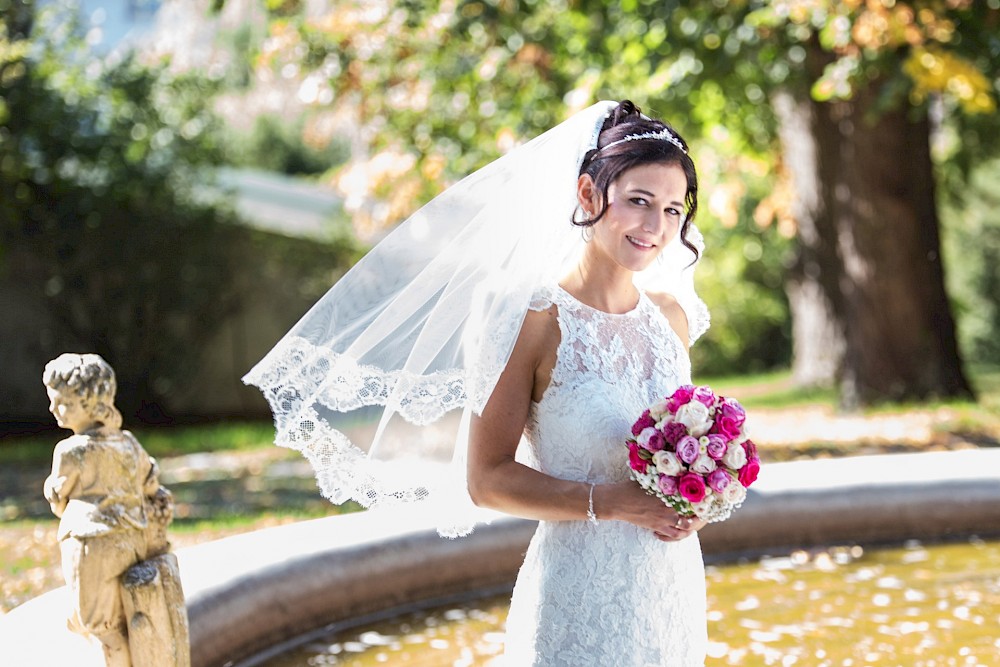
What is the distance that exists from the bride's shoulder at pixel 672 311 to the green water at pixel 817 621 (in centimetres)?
174

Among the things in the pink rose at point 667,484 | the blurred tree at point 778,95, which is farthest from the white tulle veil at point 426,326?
the blurred tree at point 778,95

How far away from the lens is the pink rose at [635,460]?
2.55 m

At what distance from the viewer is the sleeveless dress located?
268cm

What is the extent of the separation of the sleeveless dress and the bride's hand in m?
0.11

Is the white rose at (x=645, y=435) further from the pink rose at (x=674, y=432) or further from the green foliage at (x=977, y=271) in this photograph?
the green foliage at (x=977, y=271)

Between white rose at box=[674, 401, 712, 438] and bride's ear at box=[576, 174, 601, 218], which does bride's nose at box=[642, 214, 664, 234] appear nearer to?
bride's ear at box=[576, 174, 601, 218]

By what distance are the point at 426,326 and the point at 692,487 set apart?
2.93 feet

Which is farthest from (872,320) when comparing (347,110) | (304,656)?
(304,656)

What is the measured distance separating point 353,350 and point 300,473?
6.45 m

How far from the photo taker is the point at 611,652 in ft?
8.95

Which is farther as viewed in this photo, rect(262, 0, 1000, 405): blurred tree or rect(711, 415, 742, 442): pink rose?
rect(262, 0, 1000, 405): blurred tree

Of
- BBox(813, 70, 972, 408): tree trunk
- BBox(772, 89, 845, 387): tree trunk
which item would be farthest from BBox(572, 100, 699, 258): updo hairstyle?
BBox(772, 89, 845, 387): tree trunk

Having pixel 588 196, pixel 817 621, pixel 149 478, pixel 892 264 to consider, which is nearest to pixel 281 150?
pixel 892 264

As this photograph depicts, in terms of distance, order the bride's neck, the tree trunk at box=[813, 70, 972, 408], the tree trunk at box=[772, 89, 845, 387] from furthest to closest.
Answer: the tree trunk at box=[772, 89, 845, 387]
the tree trunk at box=[813, 70, 972, 408]
the bride's neck
